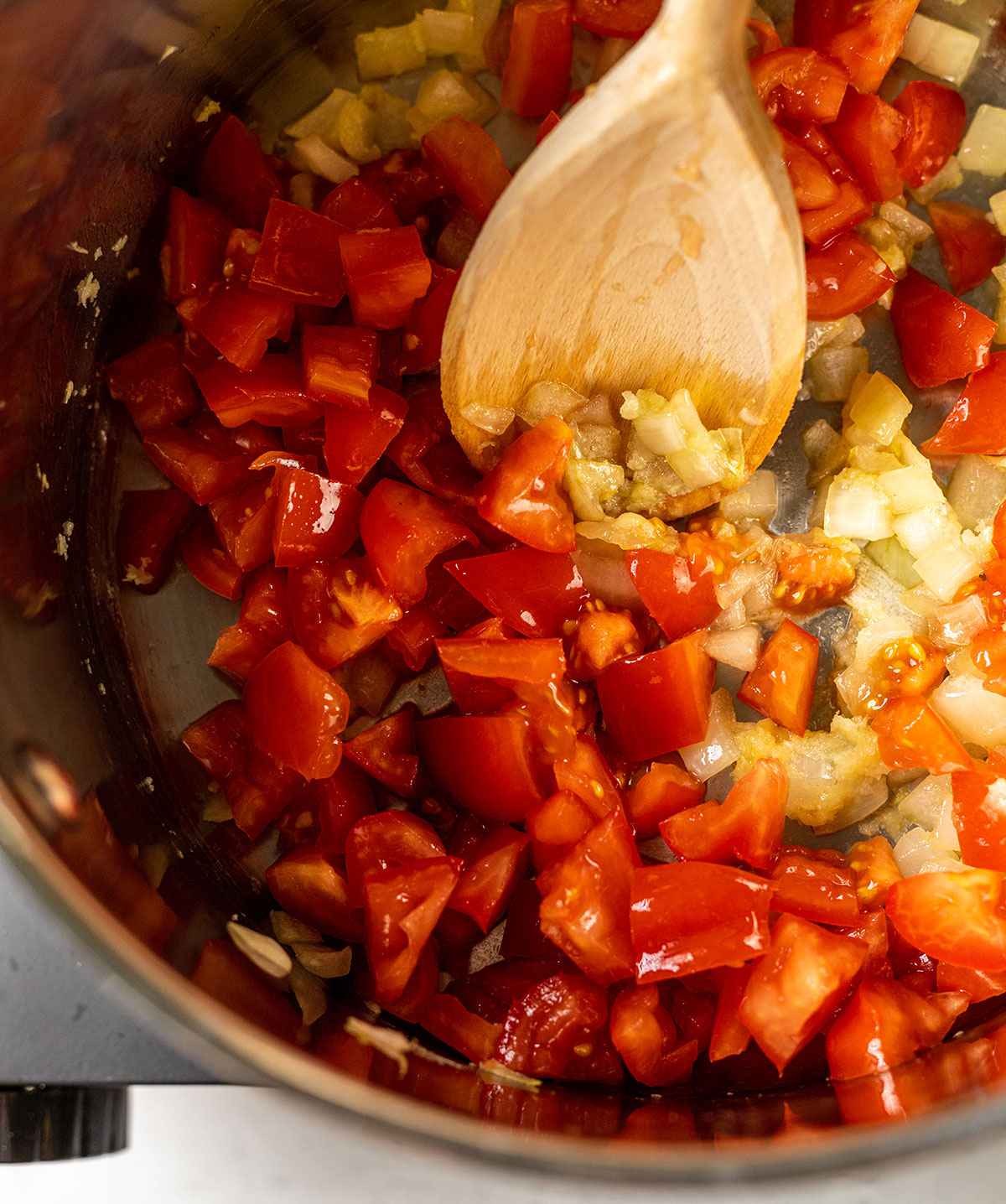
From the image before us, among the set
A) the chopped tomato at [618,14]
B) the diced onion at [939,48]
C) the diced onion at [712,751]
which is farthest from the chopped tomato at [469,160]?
the diced onion at [712,751]

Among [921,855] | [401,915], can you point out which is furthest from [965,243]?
[401,915]

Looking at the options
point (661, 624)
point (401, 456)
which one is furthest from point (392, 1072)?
point (401, 456)

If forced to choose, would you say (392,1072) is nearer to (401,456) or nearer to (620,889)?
(620,889)

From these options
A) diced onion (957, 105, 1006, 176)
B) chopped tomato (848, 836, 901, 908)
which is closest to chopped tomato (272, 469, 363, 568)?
chopped tomato (848, 836, 901, 908)

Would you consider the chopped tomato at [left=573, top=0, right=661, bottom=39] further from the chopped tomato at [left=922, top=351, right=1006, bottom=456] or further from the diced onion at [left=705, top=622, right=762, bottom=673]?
the diced onion at [left=705, top=622, right=762, bottom=673]

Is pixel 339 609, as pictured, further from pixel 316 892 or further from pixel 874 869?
pixel 874 869

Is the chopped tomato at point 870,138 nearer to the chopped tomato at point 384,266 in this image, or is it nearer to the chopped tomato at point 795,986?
the chopped tomato at point 384,266
